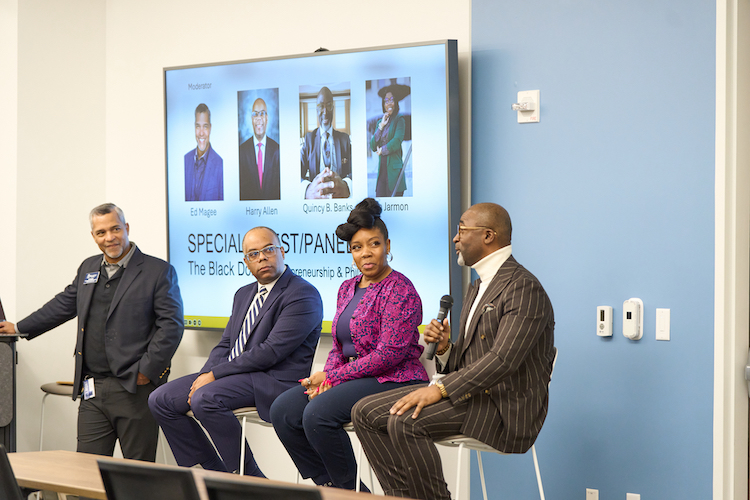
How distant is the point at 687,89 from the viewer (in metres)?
3.37

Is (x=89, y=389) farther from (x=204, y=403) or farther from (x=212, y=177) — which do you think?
(x=212, y=177)

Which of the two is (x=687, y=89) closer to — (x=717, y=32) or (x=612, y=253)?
(x=717, y=32)

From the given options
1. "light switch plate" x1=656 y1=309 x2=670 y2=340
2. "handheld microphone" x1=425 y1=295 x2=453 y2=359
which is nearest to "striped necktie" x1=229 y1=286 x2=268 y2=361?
"handheld microphone" x1=425 y1=295 x2=453 y2=359

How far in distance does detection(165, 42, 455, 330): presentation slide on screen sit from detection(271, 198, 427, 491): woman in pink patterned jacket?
435 millimetres

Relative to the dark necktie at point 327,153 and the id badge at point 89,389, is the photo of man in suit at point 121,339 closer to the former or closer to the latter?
the id badge at point 89,389

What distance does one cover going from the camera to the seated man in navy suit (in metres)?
3.53

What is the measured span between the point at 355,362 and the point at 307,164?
133 centimetres

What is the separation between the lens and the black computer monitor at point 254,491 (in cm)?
136

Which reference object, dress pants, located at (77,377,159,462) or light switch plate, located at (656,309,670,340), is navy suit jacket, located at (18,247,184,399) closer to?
dress pants, located at (77,377,159,462)

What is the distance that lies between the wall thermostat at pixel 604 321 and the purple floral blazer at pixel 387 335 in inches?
35.4

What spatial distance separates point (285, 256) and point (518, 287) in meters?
1.75

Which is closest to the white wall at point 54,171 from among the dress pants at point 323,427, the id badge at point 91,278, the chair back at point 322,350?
the id badge at point 91,278

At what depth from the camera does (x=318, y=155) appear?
13.5ft

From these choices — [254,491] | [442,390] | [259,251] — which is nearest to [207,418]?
[259,251]
